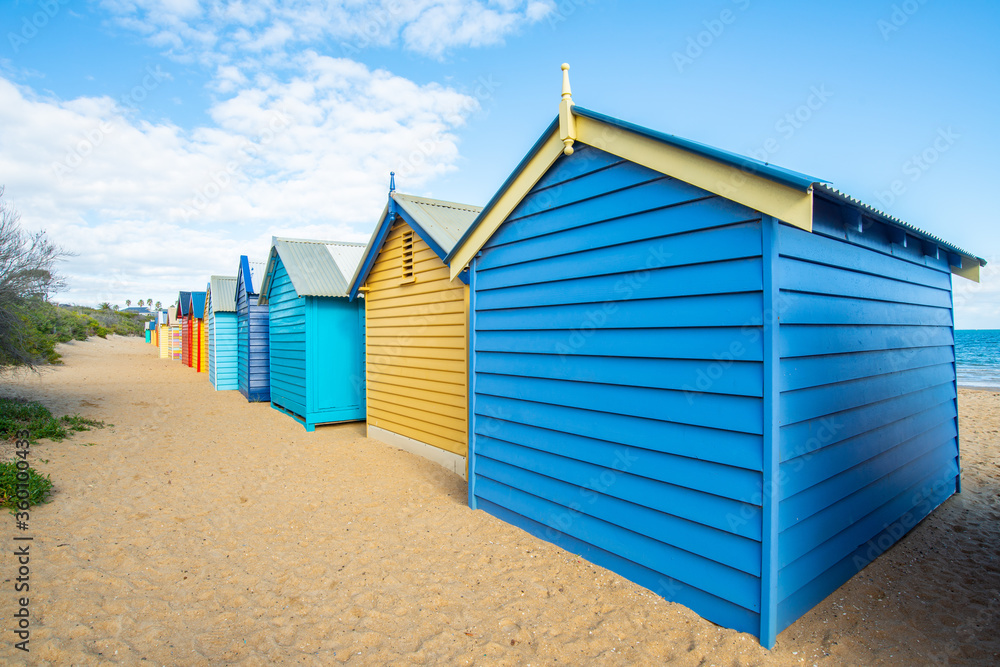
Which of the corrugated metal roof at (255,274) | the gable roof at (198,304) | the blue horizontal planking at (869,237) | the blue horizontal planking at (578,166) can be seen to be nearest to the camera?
the blue horizontal planking at (869,237)

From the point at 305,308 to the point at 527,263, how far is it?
24.0ft

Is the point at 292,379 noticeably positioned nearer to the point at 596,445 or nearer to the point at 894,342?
the point at 596,445

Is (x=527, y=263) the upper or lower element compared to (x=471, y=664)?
upper

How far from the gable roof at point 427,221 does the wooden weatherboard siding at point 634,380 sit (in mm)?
2057

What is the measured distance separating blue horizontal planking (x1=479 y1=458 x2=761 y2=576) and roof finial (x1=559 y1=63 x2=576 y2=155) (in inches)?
117

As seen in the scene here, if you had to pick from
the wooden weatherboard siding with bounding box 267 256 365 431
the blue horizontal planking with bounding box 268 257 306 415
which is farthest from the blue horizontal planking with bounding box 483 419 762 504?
the blue horizontal planking with bounding box 268 257 306 415

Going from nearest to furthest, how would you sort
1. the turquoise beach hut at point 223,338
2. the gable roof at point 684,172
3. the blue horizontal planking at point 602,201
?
the gable roof at point 684,172 < the blue horizontal planking at point 602,201 < the turquoise beach hut at point 223,338

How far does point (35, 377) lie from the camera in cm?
1662

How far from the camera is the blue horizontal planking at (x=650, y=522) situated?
3078 millimetres

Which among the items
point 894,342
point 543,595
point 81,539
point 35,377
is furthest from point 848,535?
point 35,377

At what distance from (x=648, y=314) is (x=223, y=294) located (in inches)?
724

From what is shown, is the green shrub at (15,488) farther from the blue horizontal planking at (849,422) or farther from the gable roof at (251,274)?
the gable roof at (251,274)

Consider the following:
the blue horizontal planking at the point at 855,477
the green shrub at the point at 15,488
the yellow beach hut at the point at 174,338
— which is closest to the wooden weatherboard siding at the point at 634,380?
the blue horizontal planking at the point at 855,477

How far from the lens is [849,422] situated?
3.67 meters
